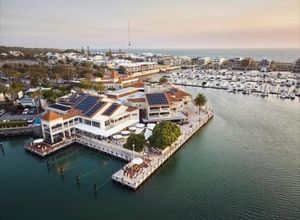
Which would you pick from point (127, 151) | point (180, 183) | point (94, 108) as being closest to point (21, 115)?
point (94, 108)

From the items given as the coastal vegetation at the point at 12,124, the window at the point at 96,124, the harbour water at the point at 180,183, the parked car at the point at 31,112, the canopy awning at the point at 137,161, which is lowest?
the harbour water at the point at 180,183

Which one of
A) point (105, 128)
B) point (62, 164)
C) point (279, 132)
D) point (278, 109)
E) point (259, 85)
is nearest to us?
point (62, 164)

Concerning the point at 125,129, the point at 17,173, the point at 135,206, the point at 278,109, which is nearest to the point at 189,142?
the point at 125,129

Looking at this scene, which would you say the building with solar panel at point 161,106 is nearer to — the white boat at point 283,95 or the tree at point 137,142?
the tree at point 137,142

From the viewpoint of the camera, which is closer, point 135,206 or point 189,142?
point 135,206

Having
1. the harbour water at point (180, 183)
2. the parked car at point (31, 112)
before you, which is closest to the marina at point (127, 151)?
the harbour water at point (180, 183)

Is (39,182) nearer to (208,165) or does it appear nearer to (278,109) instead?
(208,165)

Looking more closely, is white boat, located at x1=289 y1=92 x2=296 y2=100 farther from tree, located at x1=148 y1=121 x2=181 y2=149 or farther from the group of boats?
tree, located at x1=148 y1=121 x2=181 y2=149
